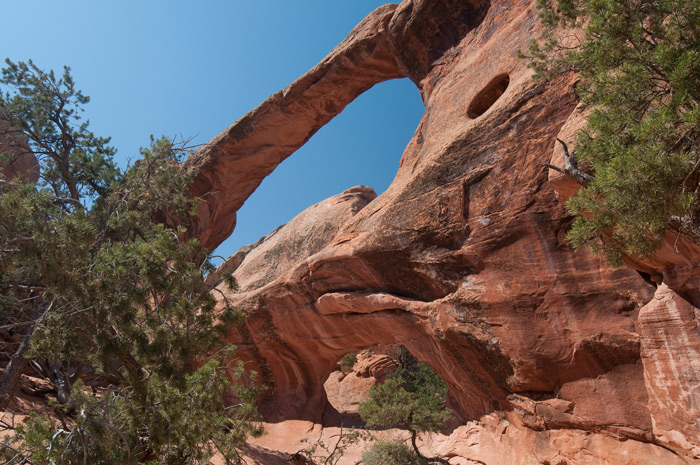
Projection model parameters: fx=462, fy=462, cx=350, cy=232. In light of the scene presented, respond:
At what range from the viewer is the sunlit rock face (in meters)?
7.08

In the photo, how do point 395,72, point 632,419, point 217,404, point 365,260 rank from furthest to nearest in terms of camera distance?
1. point 395,72
2. point 365,260
3. point 632,419
4. point 217,404

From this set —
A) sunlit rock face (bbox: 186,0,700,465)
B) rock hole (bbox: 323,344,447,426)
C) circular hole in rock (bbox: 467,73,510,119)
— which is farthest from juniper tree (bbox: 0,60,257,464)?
rock hole (bbox: 323,344,447,426)

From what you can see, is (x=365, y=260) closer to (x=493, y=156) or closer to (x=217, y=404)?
(x=493, y=156)

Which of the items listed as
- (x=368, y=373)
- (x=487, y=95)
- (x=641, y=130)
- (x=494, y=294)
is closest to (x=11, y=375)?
(x=494, y=294)

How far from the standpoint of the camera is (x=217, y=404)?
662 cm

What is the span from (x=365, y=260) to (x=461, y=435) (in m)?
4.71

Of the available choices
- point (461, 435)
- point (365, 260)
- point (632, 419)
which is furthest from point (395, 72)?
point (632, 419)

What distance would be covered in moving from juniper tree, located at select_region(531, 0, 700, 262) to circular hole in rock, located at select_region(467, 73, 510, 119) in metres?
4.99

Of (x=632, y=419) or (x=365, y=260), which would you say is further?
(x=365, y=260)

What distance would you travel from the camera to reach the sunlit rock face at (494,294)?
7082mm

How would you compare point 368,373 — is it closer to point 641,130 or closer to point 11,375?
point 11,375

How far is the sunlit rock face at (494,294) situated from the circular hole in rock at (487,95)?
3cm

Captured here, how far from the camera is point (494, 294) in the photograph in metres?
8.61

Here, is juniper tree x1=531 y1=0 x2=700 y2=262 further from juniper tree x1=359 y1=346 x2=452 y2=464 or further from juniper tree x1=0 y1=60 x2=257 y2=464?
juniper tree x1=359 y1=346 x2=452 y2=464
